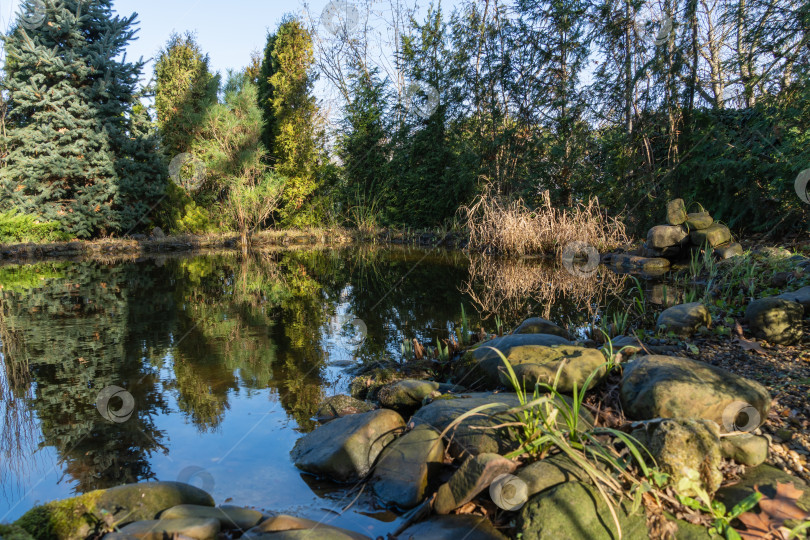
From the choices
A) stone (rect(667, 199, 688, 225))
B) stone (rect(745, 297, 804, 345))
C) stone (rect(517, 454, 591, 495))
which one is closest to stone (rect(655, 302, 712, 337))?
stone (rect(745, 297, 804, 345))

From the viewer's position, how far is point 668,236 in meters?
7.61

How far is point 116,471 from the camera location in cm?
228

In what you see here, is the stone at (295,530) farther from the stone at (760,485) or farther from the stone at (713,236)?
the stone at (713,236)

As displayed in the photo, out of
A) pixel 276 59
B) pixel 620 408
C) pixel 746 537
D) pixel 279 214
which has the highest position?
pixel 276 59

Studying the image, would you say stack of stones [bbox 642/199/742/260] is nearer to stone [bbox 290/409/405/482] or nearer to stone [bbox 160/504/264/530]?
stone [bbox 290/409/405/482]

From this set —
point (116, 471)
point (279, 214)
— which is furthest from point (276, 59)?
point (116, 471)

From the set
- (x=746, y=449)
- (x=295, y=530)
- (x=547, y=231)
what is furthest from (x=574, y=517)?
(x=547, y=231)

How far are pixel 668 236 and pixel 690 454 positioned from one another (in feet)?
21.9

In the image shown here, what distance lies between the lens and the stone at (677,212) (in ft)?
24.9

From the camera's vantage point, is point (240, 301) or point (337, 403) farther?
point (240, 301)

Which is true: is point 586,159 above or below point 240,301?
above

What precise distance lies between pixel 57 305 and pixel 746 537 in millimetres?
7026

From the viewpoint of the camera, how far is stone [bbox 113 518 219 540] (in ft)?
5.26

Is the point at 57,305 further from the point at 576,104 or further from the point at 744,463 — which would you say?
the point at 576,104
